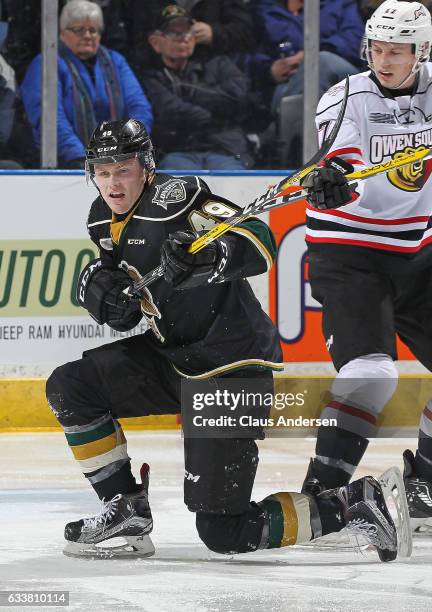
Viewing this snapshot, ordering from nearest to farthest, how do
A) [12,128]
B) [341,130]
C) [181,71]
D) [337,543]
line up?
[337,543] → [341,130] → [12,128] → [181,71]

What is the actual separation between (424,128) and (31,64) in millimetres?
2544

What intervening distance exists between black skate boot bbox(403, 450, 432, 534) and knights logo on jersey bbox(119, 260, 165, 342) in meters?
0.82

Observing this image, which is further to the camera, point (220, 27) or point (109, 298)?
point (220, 27)

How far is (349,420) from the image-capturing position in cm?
314

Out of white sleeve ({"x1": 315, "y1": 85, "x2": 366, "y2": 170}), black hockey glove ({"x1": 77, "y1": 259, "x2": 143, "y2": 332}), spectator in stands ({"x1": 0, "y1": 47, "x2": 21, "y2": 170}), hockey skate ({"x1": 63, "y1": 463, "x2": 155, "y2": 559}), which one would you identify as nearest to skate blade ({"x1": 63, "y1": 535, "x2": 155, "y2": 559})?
hockey skate ({"x1": 63, "y1": 463, "x2": 155, "y2": 559})

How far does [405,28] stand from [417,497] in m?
1.14

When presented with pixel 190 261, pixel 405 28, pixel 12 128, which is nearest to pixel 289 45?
pixel 12 128

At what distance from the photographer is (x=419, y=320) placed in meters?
3.38

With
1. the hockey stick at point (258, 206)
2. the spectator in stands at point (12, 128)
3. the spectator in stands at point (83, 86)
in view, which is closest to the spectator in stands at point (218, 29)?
the spectator in stands at point (83, 86)

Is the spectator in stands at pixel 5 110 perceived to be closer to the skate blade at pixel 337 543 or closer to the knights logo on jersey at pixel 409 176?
the knights logo on jersey at pixel 409 176

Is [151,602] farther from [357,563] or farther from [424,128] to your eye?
[424,128]

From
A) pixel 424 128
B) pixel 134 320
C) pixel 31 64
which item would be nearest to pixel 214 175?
pixel 31 64

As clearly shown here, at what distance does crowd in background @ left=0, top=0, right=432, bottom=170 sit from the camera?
5.50 m

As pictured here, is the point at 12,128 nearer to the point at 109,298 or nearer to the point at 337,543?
the point at 109,298
